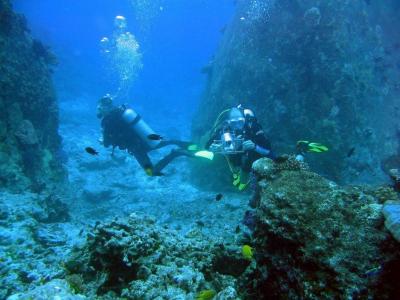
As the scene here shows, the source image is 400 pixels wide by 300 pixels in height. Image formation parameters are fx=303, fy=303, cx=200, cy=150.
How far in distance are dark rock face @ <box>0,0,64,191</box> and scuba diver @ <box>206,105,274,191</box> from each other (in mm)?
5355

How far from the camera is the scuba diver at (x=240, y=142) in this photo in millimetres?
7437

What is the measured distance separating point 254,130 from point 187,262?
191 inches

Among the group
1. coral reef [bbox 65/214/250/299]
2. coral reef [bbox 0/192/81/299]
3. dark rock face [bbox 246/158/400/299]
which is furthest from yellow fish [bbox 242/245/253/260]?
coral reef [bbox 0/192/81/299]

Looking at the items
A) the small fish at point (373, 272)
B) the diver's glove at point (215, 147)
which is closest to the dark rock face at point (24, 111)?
the diver's glove at point (215, 147)

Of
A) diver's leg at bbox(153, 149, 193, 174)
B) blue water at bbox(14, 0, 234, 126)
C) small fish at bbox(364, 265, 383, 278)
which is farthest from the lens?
blue water at bbox(14, 0, 234, 126)

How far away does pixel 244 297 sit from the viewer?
3.03 metres

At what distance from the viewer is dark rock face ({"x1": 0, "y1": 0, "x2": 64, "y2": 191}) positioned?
8391mm

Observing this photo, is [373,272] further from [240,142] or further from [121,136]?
[121,136]

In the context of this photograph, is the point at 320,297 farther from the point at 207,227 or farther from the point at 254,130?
the point at 254,130

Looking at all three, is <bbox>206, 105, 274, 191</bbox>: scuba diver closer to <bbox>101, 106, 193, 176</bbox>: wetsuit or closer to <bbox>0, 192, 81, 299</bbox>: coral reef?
<bbox>101, 106, 193, 176</bbox>: wetsuit

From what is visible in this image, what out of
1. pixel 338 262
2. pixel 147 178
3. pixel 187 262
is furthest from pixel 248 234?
pixel 147 178

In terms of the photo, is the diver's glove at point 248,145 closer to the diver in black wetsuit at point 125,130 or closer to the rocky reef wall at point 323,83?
the diver in black wetsuit at point 125,130

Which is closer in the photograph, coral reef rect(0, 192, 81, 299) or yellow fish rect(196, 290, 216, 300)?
yellow fish rect(196, 290, 216, 300)

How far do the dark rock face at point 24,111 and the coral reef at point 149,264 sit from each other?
5.46 m
